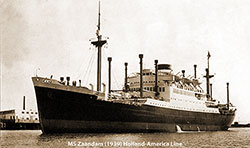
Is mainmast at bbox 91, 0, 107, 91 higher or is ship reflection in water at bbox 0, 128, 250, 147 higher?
mainmast at bbox 91, 0, 107, 91

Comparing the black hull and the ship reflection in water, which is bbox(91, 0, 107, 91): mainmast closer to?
the black hull

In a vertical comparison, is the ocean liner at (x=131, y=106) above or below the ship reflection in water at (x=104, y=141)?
above

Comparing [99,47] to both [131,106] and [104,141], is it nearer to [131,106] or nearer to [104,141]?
[131,106]

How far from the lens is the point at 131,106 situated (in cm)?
3678

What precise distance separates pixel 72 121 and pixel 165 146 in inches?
447

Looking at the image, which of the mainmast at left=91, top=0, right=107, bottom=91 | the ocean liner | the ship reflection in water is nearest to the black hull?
the ocean liner

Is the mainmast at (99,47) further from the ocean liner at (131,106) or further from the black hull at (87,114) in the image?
the black hull at (87,114)

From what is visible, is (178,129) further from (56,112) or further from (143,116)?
(56,112)

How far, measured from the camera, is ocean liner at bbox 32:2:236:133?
3241cm

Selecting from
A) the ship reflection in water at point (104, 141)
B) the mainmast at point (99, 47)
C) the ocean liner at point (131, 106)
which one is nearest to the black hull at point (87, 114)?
the ocean liner at point (131, 106)

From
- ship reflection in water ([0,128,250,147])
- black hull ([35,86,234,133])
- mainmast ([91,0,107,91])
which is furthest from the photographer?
mainmast ([91,0,107,91])

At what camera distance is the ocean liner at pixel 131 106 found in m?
32.4

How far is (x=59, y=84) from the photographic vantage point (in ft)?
106

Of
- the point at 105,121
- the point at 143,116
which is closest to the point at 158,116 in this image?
the point at 143,116
